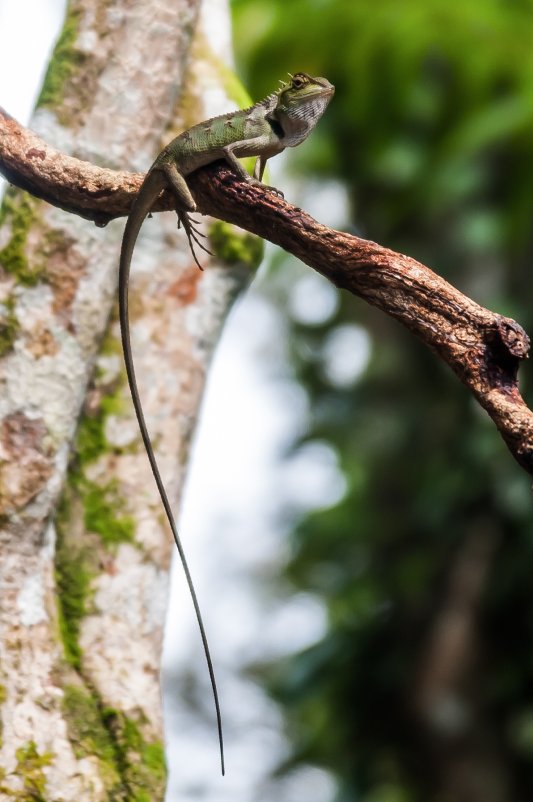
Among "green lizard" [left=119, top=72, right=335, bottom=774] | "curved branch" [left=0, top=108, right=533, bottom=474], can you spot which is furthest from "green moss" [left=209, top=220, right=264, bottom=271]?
"curved branch" [left=0, top=108, right=533, bottom=474]

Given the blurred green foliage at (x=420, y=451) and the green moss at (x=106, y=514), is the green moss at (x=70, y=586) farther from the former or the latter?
the blurred green foliage at (x=420, y=451)

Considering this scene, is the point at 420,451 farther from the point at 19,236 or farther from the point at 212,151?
the point at 212,151

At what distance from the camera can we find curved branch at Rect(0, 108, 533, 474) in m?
2.29

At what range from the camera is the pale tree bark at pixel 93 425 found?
10.1 feet

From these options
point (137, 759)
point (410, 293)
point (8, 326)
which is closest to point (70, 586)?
point (137, 759)

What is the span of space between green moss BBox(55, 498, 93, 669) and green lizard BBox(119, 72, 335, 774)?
65 centimetres

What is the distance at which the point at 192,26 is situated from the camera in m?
3.79

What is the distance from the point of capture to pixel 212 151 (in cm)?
272

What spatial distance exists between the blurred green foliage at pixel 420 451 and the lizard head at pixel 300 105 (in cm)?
260

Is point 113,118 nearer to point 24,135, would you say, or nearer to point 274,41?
point 24,135

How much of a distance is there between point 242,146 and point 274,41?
9.96ft

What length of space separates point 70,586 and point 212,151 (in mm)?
1351

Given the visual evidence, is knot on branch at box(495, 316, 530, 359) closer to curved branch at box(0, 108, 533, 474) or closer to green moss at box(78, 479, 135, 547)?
curved branch at box(0, 108, 533, 474)

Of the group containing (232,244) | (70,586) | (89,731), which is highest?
(232,244)
